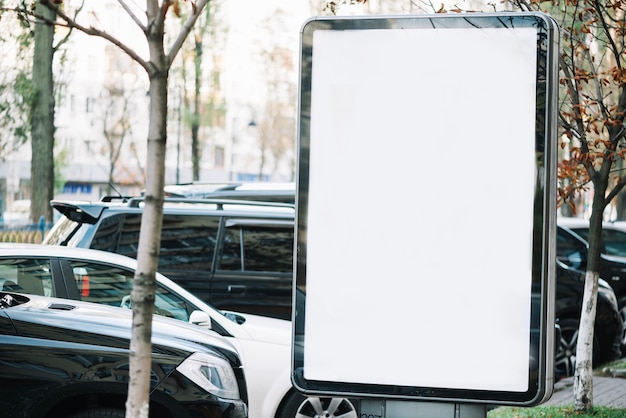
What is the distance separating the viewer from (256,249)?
31.2ft

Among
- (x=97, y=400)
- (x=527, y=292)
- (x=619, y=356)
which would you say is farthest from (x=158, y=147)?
(x=619, y=356)

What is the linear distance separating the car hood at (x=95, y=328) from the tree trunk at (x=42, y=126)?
56.5 feet

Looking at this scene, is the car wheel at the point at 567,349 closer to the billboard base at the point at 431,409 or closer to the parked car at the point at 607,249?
the parked car at the point at 607,249

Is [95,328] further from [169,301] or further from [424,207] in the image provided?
[424,207]

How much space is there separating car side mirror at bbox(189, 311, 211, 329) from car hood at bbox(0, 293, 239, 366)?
0.73m

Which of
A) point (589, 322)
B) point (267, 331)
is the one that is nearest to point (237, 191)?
point (589, 322)

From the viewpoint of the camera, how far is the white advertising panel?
3.17 m

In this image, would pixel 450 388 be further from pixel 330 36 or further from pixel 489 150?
pixel 330 36

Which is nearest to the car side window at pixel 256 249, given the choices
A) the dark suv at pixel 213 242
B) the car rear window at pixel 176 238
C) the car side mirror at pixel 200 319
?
the dark suv at pixel 213 242

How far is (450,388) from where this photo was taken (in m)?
3.20

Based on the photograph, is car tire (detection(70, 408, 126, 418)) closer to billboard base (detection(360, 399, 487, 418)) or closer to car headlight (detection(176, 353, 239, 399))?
car headlight (detection(176, 353, 239, 399))

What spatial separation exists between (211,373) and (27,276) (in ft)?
6.03

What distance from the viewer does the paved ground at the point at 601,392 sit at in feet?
28.8

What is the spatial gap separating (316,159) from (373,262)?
0.40 metres
